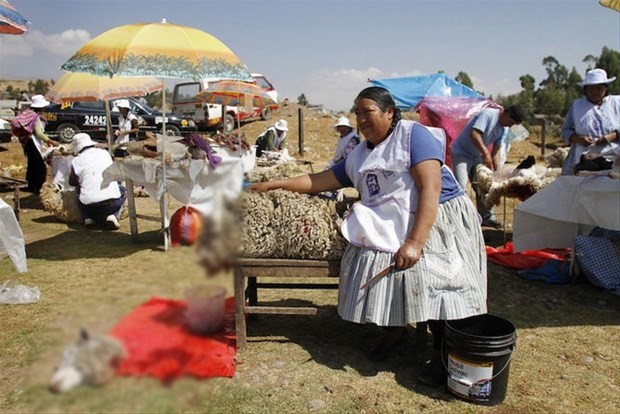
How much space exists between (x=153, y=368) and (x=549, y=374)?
2927 millimetres

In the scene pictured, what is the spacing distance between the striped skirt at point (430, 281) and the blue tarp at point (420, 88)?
21.3 ft

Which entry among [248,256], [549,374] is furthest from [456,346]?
[248,256]

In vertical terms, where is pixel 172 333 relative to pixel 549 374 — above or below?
above

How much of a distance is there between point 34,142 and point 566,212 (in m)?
8.21

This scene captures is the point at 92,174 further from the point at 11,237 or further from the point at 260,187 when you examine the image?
the point at 260,187

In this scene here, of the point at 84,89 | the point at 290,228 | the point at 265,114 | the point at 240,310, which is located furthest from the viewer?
the point at 265,114

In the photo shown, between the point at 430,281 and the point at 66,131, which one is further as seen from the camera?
the point at 66,131

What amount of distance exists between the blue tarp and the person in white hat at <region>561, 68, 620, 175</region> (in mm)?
3858

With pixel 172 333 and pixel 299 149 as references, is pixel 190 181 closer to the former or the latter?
pixel 172 333

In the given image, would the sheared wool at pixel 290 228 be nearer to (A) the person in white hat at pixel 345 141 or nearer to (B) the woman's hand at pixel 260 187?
(B) the woman's hand at pixel 260 187

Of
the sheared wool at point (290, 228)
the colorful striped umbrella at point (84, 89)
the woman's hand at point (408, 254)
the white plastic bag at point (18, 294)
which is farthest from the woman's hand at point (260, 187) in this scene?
the colorful striped umbrella at point (84, 89)

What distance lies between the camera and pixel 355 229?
2.93 m

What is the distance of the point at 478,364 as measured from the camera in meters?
2.67

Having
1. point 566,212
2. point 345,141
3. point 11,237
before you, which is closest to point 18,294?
point 11,237
